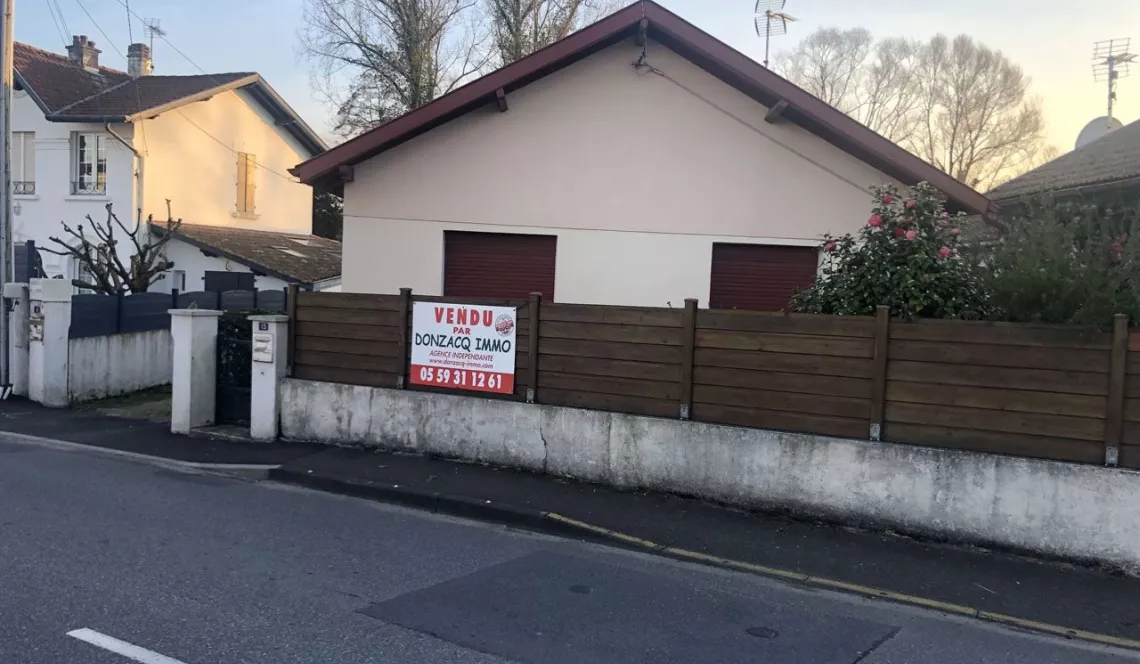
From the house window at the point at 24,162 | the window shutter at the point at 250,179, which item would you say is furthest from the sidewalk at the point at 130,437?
the window shutter at the point at 250,179

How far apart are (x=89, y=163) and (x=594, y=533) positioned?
71.0 feet

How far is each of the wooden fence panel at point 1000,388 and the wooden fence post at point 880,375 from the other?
0.18 ft

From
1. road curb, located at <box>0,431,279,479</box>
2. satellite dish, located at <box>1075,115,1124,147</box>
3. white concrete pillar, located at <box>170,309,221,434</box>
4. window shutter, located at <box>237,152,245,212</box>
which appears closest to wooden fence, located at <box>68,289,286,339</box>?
white concrete pillar, located at <box>170,309,221,434</box>

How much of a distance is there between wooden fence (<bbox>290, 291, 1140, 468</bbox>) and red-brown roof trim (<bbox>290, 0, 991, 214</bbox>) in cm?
300

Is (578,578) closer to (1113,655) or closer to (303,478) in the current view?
(1113,655)

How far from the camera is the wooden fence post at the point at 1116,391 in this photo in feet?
21.4

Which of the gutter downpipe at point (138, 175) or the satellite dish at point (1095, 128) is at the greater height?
the satellite dish at point (1095, 128)

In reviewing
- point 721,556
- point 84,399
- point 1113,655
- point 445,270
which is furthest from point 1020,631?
point 84,399

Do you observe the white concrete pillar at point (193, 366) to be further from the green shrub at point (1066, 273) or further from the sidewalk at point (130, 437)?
the green shrub at point (1066, 273)

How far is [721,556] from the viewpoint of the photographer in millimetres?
6711

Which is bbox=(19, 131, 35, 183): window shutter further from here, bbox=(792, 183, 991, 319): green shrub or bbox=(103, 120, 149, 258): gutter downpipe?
bbox=(792, 183, 991, 319): green shrub

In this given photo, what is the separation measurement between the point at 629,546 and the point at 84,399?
442 inches

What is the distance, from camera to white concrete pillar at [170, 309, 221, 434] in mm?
11281

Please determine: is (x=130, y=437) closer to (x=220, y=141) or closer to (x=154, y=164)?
(x=154, y=164)
